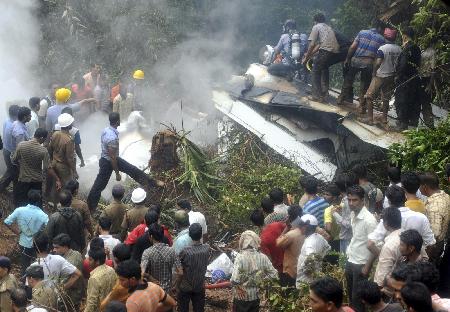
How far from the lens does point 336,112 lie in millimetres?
10703

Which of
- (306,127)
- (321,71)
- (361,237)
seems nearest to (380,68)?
(321,71)

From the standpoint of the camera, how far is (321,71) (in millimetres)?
11500

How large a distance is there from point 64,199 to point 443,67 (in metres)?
5.77

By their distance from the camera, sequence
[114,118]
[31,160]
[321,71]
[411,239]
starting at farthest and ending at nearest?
[321,71]
[114,118]
[31,160]
[411,239]

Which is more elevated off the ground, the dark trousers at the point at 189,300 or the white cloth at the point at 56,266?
the white cloth at the point at 56,266

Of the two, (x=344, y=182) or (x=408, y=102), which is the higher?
(x=344, y=182)

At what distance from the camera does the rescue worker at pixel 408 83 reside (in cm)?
988

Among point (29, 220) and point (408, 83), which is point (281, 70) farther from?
point (29, 220)

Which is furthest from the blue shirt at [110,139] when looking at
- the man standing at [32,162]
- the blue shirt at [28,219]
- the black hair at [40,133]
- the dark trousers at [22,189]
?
the blue shirt at [28,219]

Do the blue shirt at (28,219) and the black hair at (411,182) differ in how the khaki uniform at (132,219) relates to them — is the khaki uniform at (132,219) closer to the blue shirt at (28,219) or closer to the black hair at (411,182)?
the blue shirt at (28,219)

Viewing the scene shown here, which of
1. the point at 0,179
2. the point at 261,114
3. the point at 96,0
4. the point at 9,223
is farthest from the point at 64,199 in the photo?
the point at 96,0

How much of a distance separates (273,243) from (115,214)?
81.4 inches

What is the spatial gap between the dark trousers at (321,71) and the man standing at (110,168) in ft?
10.5

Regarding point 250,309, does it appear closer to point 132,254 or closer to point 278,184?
point 132,254
